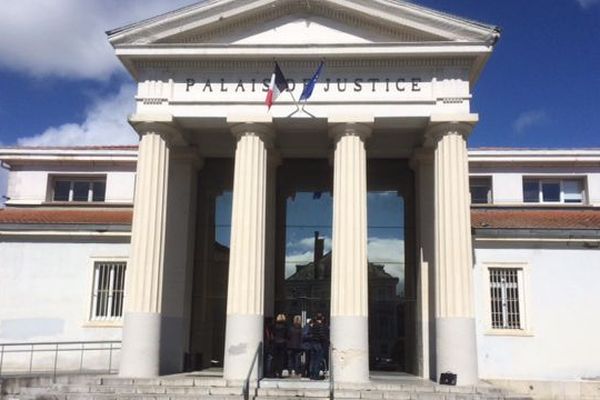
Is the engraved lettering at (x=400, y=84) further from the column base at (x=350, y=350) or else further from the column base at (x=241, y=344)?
the column base at (x=241, y=344)

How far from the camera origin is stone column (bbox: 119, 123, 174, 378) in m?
17.0

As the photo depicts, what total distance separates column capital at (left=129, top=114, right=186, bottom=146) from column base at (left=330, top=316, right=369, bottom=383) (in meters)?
6.63

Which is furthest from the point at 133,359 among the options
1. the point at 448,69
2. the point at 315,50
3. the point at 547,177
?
the point at 547,177

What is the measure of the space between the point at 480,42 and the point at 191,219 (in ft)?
32.1

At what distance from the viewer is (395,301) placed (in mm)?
20969

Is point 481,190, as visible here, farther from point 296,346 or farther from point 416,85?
point 296,346

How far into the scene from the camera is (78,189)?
2606 cm

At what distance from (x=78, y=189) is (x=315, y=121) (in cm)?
1199

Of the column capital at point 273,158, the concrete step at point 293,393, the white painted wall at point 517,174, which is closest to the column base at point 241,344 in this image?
the concrete step at point 293,393

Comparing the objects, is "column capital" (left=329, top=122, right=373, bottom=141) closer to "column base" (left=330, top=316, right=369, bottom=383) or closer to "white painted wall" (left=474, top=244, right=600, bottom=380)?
"column base" (left=330, top=316, right=369, bottom=383)

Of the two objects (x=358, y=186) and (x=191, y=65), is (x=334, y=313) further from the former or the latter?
(x=191, y=65)

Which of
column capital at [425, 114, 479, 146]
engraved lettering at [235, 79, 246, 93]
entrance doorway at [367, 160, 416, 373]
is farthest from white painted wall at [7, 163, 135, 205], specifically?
column capital at [425, 114, 479, 146]

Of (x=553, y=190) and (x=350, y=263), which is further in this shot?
(x=553, y=190)

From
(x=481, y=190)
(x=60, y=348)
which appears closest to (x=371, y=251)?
(x=481, y=190)
